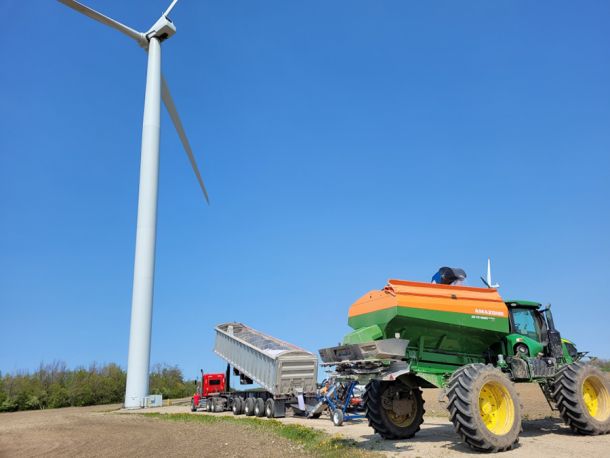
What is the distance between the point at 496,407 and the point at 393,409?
271cm

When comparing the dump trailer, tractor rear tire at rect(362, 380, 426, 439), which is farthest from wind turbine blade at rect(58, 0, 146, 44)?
tractor rear tire at rect(362, 380, 426, 439)

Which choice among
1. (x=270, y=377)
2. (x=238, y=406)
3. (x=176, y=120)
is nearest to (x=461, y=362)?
(x=270, y=377)

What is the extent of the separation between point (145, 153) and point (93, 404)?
95.2 ft

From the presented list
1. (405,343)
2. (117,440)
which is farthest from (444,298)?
(117,440)

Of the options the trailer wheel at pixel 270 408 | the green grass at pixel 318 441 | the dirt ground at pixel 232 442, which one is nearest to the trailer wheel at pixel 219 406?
the trailer wheel at pixel 270 408

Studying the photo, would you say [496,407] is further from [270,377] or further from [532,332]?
[270,377]

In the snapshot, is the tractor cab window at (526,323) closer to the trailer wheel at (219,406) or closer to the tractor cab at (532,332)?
the tractor cab at (532,332)

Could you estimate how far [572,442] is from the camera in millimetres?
11062

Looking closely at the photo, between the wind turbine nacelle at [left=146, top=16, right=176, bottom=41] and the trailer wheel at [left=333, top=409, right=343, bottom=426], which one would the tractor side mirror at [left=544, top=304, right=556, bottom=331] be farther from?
the wind turbine nacelle at [left=146, top=16, right=176, bottom=41]

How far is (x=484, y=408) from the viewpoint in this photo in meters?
10.7

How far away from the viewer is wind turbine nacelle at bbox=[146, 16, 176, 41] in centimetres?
3594

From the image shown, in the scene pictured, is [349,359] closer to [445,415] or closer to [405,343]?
[405,343]

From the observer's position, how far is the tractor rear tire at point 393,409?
40.6 feet

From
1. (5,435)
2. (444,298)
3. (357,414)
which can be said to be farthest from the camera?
(357,414)
